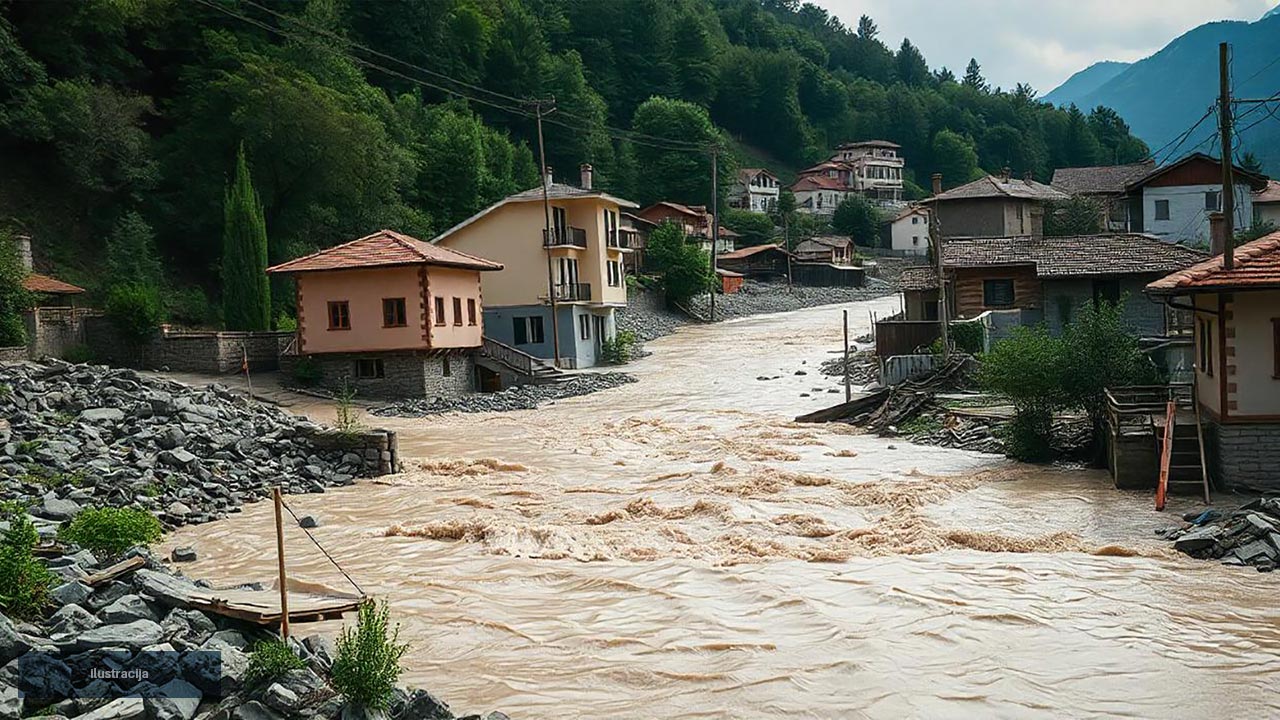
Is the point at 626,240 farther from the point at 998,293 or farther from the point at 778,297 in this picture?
the point at 998,293

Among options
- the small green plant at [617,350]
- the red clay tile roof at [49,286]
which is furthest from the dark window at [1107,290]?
the red clay tile roof at [49,286]

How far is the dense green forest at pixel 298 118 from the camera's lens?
4344 cm

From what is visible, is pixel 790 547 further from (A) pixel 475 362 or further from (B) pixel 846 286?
(B) pixel 846 286

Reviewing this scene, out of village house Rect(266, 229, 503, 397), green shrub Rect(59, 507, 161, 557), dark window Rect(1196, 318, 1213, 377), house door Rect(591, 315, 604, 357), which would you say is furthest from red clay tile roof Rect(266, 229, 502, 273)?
dark window Rect(1196, 318, 1213, 377)

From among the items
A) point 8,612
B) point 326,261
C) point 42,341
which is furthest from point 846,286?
point 8,612

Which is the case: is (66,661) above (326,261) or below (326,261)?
below

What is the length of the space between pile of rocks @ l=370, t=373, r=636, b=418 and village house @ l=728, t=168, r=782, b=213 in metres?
73.7

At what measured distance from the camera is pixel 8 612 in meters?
9.55

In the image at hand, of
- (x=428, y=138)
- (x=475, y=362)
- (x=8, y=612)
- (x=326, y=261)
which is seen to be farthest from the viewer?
(x=428, y=138)

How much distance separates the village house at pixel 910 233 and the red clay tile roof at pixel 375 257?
71732mm

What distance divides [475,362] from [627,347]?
33.8 feet

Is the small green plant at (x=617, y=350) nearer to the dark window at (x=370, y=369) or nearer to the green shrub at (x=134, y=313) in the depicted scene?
the dark window at (x=370, y=369)

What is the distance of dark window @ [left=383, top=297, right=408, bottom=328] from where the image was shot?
121 feet

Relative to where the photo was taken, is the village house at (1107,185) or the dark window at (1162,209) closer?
the dark window at (1162,209)
